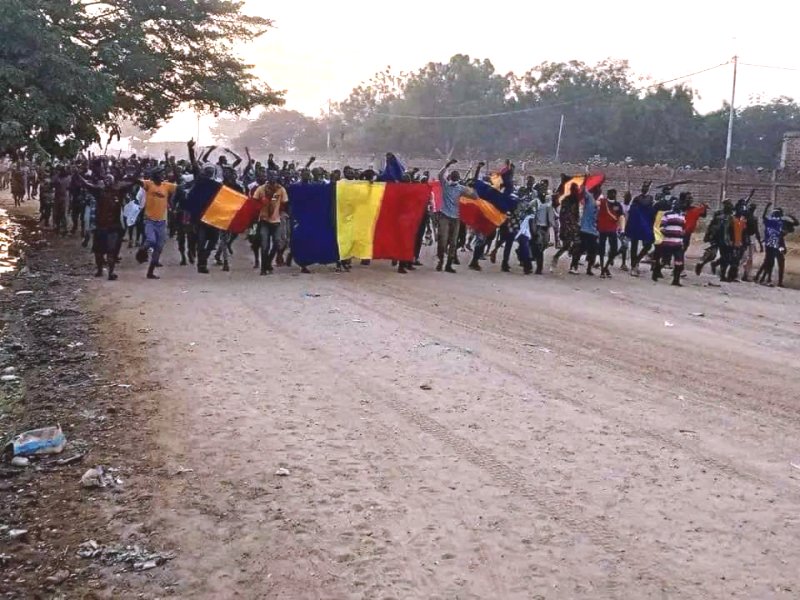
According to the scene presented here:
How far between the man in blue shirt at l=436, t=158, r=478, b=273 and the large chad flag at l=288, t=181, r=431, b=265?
0.41 m

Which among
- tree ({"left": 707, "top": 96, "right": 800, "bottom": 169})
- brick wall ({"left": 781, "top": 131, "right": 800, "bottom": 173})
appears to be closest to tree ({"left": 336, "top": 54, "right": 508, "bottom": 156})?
tree ({"left": 707, "top": 96, "right": 800, "bottom": 169})

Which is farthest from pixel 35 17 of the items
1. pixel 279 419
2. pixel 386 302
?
pixel 279 419

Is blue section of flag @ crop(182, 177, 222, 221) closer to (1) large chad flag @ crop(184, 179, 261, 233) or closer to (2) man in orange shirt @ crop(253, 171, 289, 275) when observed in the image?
(1) large chad flag @ crop(184, 179, 261, 233)

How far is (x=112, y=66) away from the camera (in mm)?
19469

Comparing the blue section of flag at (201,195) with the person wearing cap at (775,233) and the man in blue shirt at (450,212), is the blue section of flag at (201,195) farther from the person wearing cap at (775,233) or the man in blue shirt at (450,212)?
the person wearing cap at (775,233)

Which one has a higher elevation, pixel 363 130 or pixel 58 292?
pixel 363 130

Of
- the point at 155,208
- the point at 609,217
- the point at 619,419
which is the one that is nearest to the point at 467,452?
the point at 619,419

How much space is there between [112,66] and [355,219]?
9565mm

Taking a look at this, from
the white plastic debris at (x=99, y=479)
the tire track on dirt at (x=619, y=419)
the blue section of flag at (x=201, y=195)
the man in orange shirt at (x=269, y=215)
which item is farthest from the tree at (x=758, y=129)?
the white plastic debris at (x=99, y=479)

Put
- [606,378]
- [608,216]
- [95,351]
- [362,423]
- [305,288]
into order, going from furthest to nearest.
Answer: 1. [608,216]
2. [305,288]
3. [95,351]
4. [606,378]
5. [362,423]

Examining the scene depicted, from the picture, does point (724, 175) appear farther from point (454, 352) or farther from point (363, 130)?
point (363, 130)

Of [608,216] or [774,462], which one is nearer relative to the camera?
[774,462]

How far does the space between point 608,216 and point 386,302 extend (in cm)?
527

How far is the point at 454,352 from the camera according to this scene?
793 centimetres
